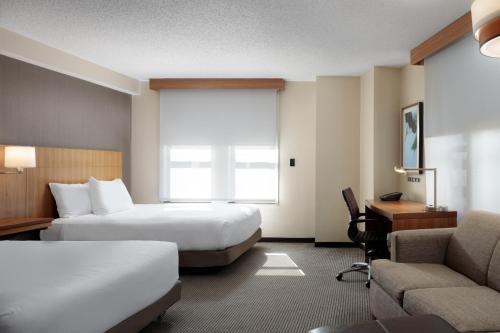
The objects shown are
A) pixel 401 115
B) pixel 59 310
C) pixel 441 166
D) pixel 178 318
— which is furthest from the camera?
pixel 401 115

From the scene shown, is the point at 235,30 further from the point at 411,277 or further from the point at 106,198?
the point at 411,277

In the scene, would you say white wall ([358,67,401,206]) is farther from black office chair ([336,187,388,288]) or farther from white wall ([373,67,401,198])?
black office chair ([336,187,388,288])

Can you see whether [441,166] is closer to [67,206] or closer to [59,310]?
[59,310]

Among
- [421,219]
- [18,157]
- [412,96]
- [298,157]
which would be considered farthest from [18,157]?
[412,96]

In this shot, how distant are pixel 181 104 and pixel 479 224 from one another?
477cm

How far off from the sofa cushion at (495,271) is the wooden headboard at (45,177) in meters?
4.21

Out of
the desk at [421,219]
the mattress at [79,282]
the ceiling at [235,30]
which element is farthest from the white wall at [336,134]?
the mattress at [79,282]

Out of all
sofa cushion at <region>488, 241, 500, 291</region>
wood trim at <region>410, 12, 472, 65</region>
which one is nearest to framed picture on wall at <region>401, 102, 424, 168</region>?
wood trim at <region>410, 12, 472, 65</region>

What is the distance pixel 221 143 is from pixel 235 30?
265 centimetres

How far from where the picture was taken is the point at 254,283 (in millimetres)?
4242

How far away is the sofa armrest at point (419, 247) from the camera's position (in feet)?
10.0

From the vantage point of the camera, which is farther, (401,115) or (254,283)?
(401,115)

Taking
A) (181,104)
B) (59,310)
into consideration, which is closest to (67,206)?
(181,104)

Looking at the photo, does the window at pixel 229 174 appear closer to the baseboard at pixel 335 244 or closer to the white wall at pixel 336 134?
the white wall at pixel 336 134
